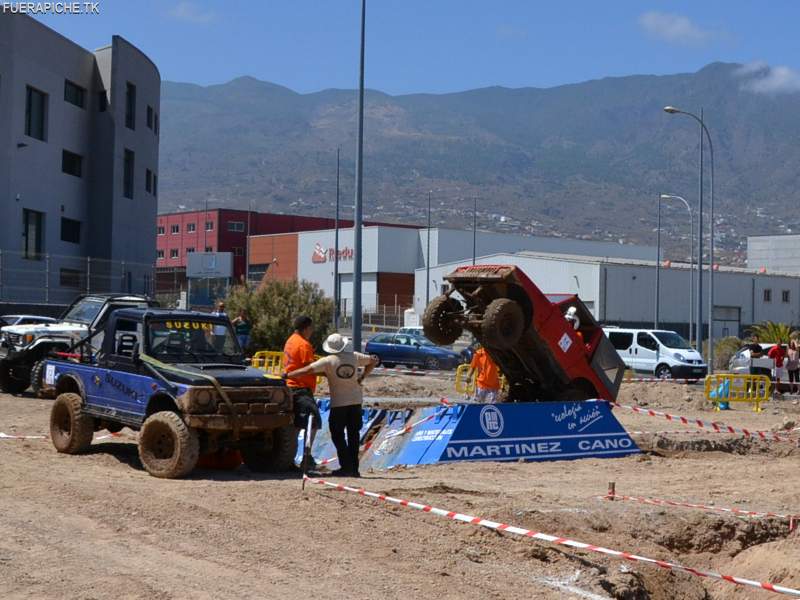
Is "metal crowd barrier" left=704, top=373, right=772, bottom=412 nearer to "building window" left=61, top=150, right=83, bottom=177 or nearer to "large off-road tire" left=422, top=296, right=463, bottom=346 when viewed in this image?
"large off-road tire" left=422, top=296, right=463, bottom=346

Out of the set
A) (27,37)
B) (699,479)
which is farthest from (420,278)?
(699,479)

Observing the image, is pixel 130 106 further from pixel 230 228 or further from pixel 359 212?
pixel 230 228

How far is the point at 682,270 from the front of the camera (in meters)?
65.4

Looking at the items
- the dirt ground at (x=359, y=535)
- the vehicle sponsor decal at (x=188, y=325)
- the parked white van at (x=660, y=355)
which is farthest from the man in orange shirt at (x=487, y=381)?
the parked white van at (x=660, y=355)

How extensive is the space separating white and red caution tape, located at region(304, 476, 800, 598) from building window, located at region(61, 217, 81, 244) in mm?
35942

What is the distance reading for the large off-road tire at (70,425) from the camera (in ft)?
44.0

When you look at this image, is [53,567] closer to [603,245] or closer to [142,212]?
[142,212]

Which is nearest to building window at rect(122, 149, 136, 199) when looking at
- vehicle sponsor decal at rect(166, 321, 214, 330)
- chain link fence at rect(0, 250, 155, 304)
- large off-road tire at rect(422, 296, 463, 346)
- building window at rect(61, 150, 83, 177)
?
building window at rect(61, 150, 83, 177)

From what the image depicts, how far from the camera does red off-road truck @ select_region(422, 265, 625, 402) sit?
16.0 m

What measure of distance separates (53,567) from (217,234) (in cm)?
9469

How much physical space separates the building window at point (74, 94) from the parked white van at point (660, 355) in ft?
76.6

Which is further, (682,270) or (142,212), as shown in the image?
(682,270)

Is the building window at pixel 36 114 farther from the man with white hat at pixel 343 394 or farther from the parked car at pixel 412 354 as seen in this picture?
the man with white hat at pixel 343 394

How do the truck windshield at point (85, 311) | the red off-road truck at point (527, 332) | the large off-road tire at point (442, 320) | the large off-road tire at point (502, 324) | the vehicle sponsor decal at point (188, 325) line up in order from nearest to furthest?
the vehicle sponsor decal at point (188, 325), the large off-road tire at point (502, 324), the red off-road truck at point (527, 332), the large off-road tire at point (442, 320), the truck windshield at point (85, 311)
